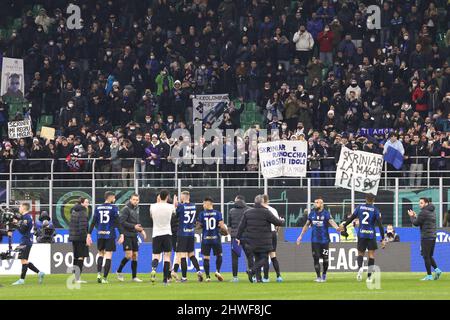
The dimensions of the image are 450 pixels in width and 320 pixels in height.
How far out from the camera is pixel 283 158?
41.2 m

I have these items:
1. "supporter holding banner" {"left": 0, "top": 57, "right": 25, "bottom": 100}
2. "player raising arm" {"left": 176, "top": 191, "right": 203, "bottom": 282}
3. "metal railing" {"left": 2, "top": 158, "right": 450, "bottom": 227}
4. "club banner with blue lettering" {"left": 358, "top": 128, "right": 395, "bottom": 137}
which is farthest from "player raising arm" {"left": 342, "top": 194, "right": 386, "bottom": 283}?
"supporter holding banner" {"left": 0, "top": 57, "right": 25, "bottom": 100}

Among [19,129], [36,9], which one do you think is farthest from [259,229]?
[36,9]

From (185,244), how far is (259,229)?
2.75m

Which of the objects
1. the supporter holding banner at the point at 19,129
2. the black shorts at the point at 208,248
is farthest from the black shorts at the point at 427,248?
the supporter holding banner at the point at 19,129

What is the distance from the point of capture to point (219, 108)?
48.5m

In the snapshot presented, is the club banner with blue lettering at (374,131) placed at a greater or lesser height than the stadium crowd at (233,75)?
lesser

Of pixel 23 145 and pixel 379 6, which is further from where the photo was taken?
pixel 379 6

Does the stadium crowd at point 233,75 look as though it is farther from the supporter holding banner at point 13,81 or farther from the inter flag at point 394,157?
the supporter holding banner at point 13,81

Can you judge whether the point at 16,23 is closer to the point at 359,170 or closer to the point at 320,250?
the point at 359,170

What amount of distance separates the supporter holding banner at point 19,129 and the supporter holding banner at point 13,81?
542 centimetres

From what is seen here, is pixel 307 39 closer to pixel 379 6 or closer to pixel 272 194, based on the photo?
pixel 379 6

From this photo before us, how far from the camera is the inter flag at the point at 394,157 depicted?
4262 centimetres

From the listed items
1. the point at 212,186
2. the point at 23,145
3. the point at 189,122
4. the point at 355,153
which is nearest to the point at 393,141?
the point at 355,153
